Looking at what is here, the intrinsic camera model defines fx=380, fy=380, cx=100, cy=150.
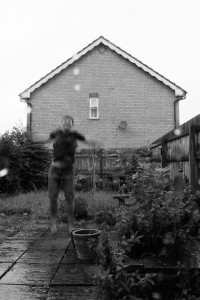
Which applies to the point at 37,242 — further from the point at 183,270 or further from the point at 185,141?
the point at 183,270

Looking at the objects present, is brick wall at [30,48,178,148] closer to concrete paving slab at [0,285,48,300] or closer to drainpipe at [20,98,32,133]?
Answer: drainpipe at [20,98,32,133]

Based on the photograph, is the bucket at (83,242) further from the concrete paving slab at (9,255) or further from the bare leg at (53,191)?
the bare leg at (53,191)

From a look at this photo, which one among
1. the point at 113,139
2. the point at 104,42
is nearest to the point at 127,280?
the point at 113,139

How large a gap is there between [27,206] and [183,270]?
6.80 meters

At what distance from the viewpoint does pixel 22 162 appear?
13.4 metres

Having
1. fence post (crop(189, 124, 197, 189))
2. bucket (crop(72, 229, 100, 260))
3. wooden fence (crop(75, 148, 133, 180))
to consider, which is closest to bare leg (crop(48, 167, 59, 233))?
bucket (crop(72, 229, 100, 260))

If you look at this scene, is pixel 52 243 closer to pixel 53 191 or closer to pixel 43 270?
pixel 53 191

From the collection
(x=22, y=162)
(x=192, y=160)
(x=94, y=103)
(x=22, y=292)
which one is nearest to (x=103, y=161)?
(x=22, y=162)

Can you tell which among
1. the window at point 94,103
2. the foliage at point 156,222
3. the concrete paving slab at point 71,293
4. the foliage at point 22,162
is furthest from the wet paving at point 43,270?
the window at point 94,103

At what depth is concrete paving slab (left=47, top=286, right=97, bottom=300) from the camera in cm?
335

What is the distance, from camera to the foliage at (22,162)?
12.8 m

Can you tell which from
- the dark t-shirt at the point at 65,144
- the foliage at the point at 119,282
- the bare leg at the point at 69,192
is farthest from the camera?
the bare leg at the point at 69,192

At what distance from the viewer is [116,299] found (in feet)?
9.70

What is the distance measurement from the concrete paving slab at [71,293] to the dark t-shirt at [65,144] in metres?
2.62
